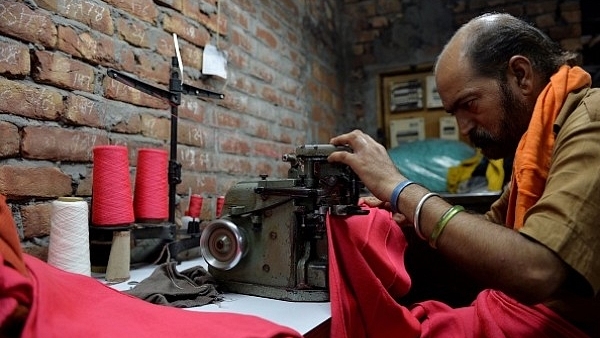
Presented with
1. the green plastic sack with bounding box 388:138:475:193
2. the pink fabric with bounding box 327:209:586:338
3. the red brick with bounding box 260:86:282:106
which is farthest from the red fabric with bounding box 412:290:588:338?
the green plastic sack with bounding box 388:138:475:193

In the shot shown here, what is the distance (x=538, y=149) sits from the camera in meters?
1.19

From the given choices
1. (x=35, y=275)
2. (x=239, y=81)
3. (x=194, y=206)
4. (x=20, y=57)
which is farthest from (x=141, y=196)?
(x=239, y=81)

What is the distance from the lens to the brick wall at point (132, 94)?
1436 mm

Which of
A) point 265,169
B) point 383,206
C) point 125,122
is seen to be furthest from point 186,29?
point 383,206

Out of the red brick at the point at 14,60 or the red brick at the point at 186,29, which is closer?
the red brick at the point at 14,60

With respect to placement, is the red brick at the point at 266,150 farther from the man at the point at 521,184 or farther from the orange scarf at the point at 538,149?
the orange scarf at the point at 538,149

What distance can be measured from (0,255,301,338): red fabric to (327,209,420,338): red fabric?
30 cm

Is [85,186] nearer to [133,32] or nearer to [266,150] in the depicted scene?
[133,32]

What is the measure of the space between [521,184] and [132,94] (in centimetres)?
140

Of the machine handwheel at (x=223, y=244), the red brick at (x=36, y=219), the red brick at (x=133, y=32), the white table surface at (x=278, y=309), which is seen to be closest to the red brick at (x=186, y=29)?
the red brick at (x=133, y=32)

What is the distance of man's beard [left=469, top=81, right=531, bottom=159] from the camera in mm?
1376

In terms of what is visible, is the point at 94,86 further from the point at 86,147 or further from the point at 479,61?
the point at 479,61

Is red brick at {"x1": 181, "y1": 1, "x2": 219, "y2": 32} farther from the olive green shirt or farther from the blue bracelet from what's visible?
the olive green shirt

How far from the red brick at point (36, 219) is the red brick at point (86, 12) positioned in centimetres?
62
